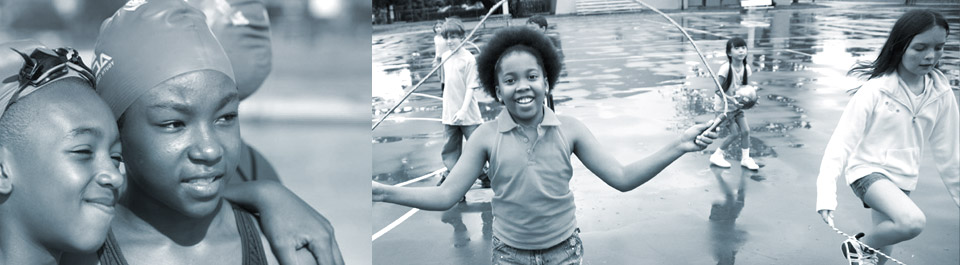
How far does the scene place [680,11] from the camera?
36.7 metres

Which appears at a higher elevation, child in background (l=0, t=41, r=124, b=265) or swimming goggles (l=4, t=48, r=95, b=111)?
swimming goggles (l=4, t=48, r=95, b=111)

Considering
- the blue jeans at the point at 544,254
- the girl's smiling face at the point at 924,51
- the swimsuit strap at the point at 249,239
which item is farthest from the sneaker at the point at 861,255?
the swimsuit strap at the point at 249,239

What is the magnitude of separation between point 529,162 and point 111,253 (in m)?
1.83

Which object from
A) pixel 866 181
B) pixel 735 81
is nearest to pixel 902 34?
pixel 866 181

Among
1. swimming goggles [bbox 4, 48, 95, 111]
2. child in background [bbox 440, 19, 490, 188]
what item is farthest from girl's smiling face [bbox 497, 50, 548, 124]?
child in background [bbox 440, 19, 490, 188]

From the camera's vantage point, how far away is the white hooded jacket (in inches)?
143

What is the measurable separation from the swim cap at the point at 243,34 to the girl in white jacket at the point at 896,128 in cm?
307

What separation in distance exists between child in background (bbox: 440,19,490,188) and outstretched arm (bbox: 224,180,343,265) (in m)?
4.71

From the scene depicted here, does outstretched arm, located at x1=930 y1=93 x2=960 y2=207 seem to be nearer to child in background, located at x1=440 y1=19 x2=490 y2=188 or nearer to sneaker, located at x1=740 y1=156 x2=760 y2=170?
sneaker, located at x1=740 y1=156 x2=760 y2=170

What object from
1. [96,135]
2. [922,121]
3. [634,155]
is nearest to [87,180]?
[96,135]

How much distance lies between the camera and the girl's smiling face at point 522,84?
8.45 feet

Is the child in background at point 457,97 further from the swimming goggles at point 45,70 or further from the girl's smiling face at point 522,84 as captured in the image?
the swimming goggles at point 45,70

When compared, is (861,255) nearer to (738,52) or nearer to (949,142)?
(949,142)

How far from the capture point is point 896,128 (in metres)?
3.63
